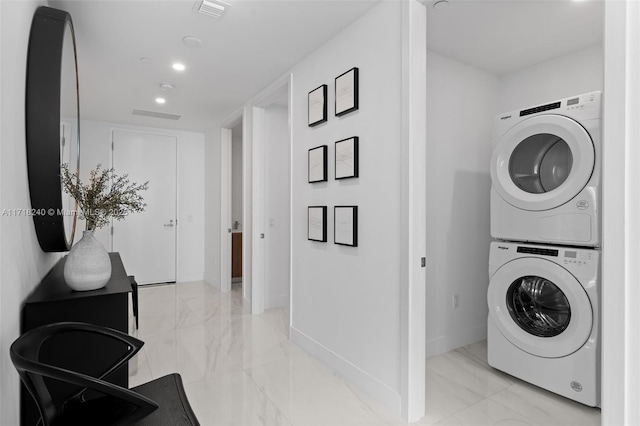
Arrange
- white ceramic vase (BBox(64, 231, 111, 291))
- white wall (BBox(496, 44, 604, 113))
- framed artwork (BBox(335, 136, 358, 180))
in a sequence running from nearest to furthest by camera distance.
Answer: white ceramic vase (BBox(64, 231, 111, 291)) → framed artwork (BBox(335, 136, 358, 180)) → white wall (BBox(496, 44, 604, 113))

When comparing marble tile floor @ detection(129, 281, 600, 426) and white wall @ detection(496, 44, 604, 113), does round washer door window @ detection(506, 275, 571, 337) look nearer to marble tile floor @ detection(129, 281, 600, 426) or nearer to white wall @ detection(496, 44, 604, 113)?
marble tile floor @ detection(129, 281, 600, 426)

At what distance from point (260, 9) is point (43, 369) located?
211 centimetres

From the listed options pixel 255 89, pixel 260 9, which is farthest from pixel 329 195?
pixel 255 89

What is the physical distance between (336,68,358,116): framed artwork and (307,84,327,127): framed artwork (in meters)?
0.17

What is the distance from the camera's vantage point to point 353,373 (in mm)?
2334

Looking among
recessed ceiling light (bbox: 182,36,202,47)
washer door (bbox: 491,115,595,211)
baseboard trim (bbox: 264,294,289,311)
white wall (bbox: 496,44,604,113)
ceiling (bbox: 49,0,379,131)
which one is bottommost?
baseboard trim (bbox: 264,294,289,311)

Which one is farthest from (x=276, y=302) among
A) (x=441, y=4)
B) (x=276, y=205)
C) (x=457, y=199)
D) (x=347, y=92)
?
(x=441, y=4)

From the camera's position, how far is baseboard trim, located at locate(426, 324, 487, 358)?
2.78 metres

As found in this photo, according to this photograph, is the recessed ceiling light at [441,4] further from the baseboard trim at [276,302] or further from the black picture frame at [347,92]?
the baseboard trim at [276,302]

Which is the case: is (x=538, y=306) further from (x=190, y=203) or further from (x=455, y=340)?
(x=190, y=203)

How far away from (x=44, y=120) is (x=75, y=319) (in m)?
0.86

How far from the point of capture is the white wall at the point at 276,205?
4105 millimetres

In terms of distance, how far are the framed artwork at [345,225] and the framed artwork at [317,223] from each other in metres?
0.13

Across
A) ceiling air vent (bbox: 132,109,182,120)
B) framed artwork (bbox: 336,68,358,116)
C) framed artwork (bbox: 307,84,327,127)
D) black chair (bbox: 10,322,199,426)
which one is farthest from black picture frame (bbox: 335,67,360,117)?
ceiling air vent (bbox: 132,109,182,120)
